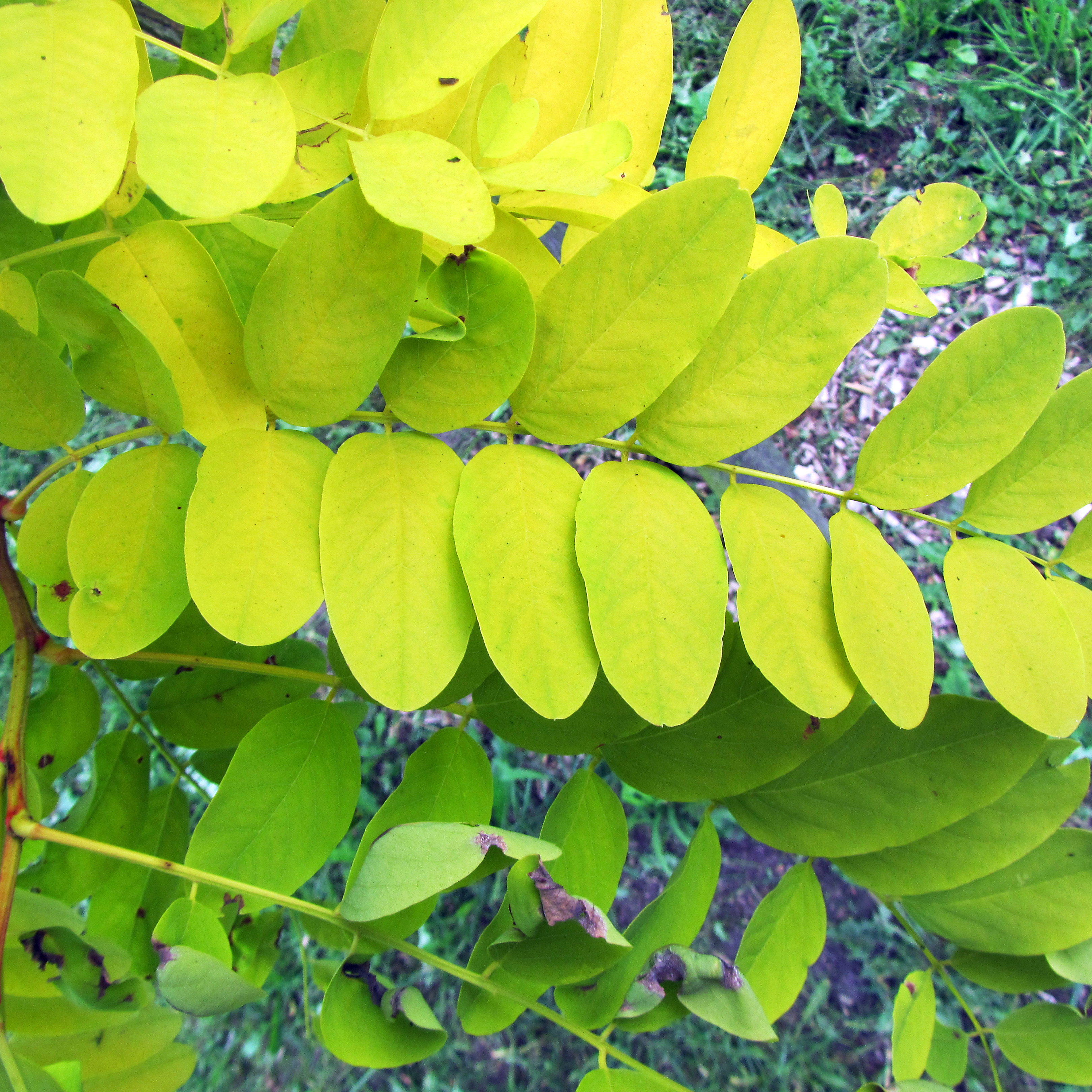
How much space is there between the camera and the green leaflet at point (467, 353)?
1.63ft

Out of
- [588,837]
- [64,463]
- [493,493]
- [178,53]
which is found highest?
[178,53]

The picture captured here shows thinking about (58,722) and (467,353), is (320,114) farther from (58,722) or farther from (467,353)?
(58,722)

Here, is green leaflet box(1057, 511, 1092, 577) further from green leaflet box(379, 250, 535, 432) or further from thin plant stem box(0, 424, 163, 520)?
thin plant stem box(0, 424, 163, 520)

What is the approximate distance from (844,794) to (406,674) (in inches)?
16.6

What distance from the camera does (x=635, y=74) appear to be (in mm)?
604

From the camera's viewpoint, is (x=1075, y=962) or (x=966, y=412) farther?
(x=1075, y=962)

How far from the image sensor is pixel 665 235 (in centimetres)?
51

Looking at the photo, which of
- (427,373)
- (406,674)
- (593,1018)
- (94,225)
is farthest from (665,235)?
(593,1018)

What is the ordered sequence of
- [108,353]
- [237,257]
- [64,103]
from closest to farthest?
[64,103] → [108,353] → [237,257]

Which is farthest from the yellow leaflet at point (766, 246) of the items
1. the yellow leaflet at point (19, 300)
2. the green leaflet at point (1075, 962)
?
the green leaflet at point (1075, 962)

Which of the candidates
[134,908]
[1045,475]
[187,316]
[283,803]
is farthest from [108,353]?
[1045,475]

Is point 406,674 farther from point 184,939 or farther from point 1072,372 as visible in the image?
point 1072,372

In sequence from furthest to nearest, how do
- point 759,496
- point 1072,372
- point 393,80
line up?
point 1072,372 → point 759,496 → point 393,80

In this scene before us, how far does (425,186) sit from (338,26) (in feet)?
0.67
